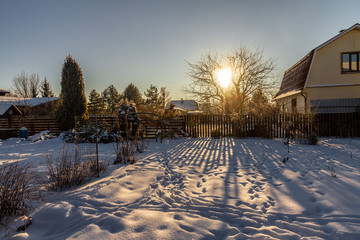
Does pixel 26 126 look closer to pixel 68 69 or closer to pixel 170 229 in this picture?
pixel 68 69

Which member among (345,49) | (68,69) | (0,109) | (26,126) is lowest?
(26,126)

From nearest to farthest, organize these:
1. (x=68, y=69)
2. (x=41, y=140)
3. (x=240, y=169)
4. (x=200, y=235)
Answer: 1. (x=200, y=235)
2. (x=240, y=169)
3. (x=41, y=140)
4. (x=68, y=69)

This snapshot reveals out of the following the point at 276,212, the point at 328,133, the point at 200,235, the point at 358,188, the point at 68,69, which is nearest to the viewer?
the point at 200,235

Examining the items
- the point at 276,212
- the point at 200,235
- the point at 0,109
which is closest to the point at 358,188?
the point at 276,212

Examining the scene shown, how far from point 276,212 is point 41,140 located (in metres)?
12.9

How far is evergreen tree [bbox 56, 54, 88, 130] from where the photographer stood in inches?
483

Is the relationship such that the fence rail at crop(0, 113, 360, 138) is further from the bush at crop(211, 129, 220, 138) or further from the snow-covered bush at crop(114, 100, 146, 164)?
the snow-covered bush at crop(114, 100, 146, 164)

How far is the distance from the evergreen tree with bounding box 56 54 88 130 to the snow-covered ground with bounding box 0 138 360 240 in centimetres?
824

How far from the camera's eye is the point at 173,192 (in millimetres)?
3426

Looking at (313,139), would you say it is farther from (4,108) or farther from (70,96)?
(4,108)

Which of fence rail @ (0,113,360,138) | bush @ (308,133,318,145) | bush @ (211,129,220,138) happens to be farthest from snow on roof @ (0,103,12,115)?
bush @ (308,133,318,145)

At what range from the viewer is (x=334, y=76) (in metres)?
13.3

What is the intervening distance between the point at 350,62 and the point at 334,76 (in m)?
1.56

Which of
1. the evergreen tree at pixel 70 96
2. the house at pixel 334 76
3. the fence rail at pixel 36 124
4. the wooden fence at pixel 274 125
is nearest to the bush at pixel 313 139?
the wooden fence at pixel 274 125
